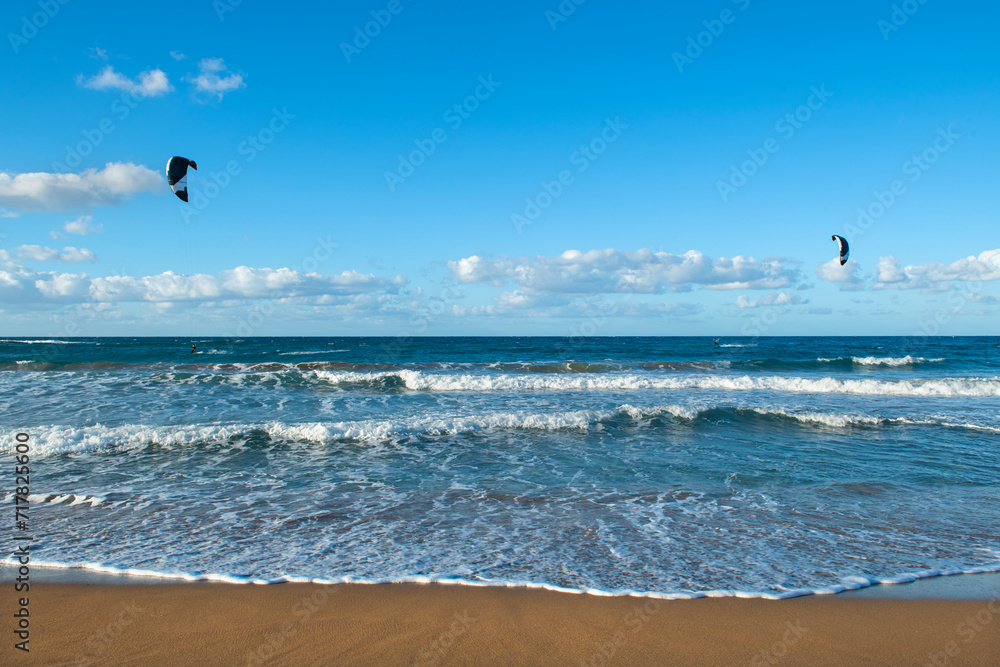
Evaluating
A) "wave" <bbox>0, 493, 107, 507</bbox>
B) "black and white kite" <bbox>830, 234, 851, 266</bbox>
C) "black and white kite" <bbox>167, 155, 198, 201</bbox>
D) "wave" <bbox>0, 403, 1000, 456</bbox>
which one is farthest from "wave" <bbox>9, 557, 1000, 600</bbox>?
"black and white kite" <bbox>830, 234, 851, 266</bbox>

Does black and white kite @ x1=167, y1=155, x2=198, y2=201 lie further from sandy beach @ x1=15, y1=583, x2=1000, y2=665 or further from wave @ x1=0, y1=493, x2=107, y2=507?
sandy beach @ x1=15, y1=583, x2=1000, y2=665

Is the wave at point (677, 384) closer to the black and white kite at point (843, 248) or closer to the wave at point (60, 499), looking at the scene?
the black and white kite at point (843, 248)

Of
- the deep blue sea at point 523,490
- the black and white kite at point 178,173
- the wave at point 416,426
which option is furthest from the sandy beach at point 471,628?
the black and white kite at point 178,173

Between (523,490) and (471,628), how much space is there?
139 inches

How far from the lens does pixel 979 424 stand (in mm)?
11852

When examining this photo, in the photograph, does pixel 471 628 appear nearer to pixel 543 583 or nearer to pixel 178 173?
pixel 543 583

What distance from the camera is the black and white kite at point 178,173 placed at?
9922 millimetres

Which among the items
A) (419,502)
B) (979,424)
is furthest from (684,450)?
(979,424)

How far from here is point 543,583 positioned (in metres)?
4.29

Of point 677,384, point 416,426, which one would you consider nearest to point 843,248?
point 677,384

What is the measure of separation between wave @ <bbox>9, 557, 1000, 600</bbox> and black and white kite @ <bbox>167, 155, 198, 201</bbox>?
7.43 m

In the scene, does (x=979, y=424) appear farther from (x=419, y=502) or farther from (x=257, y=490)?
(x=257, y=490)

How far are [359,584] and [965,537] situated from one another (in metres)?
6.18

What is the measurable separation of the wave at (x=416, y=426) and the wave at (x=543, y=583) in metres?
5.62
